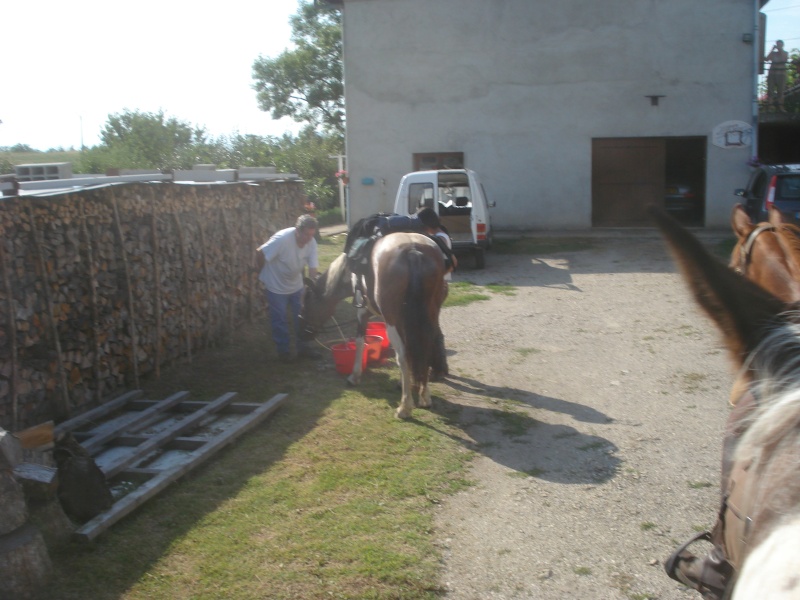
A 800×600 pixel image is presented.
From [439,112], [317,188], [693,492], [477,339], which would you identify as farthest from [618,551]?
[317,188]

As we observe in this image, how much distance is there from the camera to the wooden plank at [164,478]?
4.60m

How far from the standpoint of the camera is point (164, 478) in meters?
5.32

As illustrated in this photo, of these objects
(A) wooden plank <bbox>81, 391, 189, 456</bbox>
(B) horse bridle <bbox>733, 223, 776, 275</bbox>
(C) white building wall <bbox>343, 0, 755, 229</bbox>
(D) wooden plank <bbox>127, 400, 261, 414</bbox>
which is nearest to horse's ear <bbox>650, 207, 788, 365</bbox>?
(B) horse bridle <bbox>733, 223, 776, 275</bbox>

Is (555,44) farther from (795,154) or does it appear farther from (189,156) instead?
(189,156)

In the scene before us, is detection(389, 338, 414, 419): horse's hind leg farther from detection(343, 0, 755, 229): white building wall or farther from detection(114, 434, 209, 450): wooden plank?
detection(343, 0, 755, 229): white building wall

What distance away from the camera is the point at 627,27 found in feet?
65.9

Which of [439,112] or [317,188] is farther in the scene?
[317,188]

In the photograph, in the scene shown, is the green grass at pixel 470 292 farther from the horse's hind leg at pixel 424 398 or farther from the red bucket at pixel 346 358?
the horse's hind leg at pixel 424 398

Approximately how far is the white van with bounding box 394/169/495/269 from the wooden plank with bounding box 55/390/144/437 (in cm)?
942

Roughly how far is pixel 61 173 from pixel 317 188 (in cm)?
1996

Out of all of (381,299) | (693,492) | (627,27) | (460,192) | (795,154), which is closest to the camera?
(693,492)

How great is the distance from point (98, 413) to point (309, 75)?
41.2 m

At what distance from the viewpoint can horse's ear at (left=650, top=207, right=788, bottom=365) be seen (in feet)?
5.66

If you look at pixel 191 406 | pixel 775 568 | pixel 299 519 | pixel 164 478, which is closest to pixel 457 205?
pixel 191 406
